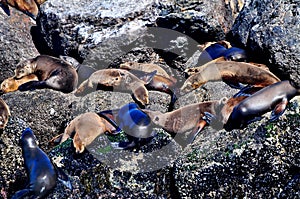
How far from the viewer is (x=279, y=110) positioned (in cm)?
609

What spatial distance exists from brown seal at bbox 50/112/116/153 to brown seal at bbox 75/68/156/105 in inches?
46.9

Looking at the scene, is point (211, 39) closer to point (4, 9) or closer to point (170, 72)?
point (170, 72)

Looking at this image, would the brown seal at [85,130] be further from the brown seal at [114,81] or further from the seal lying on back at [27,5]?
the seal lying on back at [27,5]

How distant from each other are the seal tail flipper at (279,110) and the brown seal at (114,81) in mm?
2157

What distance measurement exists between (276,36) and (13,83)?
388 cm

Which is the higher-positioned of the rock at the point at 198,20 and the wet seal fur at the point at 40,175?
the rock at the point at 198,20

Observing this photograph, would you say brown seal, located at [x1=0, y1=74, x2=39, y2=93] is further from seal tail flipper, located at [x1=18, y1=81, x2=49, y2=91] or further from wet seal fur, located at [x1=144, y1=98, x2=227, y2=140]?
wet seal fur, located at [x1=144, y1=98, x2=227, y2=140]

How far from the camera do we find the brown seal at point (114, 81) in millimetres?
8047

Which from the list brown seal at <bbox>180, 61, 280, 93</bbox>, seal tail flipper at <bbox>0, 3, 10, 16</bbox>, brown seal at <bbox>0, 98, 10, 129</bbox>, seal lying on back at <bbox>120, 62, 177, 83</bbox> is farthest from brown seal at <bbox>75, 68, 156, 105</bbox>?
seal tail flipper at <bbox>0, 3, 10, 16</bbox>

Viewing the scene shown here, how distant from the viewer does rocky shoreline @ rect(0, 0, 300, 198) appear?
5.85 m

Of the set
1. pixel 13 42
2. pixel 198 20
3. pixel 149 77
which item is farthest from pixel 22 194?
pixel 198 20

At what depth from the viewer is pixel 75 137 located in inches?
248

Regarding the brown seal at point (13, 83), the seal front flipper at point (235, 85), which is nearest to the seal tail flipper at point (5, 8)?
the brown seal at point (13, 83)

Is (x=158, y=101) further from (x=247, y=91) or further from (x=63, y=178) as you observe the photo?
(x=63, y=178)
